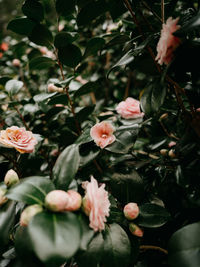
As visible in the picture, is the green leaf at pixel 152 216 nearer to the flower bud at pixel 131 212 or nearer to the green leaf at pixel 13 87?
the flower bud at pixel 131 212

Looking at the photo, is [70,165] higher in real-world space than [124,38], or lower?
lower

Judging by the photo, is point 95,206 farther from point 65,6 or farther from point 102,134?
point 65,6

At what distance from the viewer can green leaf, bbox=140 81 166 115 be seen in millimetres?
610

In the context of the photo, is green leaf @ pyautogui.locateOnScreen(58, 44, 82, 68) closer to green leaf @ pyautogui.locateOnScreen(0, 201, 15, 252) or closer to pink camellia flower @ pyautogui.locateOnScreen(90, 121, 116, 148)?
pink camellia flower @ pyautogui.locateOnScreen(90, 121, 116, 148)

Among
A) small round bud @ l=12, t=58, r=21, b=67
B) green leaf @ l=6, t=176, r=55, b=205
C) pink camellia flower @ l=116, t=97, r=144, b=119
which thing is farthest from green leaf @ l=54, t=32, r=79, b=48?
small round bud @ l=12, t=58, r=21, b=67

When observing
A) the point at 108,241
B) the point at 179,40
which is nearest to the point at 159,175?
the point at 108,241

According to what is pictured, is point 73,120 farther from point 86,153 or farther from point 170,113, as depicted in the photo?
point 170,113

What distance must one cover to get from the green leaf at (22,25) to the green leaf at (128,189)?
0.68 metres

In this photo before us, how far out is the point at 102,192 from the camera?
528mm

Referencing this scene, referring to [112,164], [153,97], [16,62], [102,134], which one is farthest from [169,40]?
[16,62]

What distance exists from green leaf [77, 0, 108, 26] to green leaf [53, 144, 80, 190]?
53cm

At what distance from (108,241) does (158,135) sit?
73 centimetres

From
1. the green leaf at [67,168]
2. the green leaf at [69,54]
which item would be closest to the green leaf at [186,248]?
the green leaf at [67,168]

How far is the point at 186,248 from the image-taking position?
0.50m
